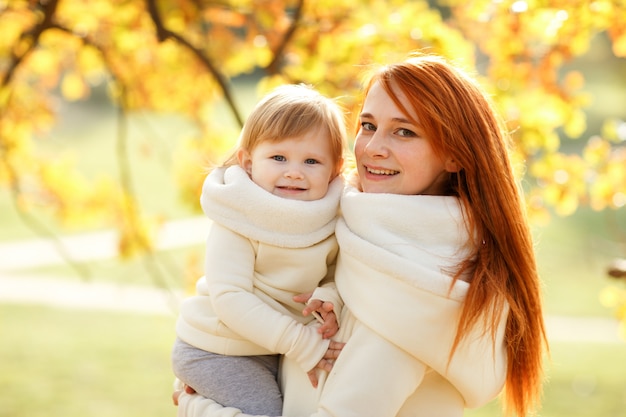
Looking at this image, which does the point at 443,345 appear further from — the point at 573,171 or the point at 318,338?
the point at 573,171

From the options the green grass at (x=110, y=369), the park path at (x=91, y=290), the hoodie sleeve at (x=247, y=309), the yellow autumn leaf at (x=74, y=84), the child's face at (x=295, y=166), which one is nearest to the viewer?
the hoodie sleeve at (x=247, y=309)

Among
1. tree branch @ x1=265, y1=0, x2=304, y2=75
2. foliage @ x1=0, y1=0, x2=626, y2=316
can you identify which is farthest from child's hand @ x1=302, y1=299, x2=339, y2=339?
tree branch @ x1=265, y1=0, x2=304, y2=75

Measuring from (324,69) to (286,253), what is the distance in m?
1.91

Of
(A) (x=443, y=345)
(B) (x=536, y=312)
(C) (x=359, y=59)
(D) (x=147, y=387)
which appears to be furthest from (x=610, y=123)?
(D) (x=147, y=387)

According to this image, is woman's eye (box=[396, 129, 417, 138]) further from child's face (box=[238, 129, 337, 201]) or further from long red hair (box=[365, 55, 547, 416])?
child's face (box=[238, 129, 337, 201])

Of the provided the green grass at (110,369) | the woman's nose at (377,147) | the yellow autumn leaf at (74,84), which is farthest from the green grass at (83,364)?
the woman's nose at (377,147)

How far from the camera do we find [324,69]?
13.0 feet

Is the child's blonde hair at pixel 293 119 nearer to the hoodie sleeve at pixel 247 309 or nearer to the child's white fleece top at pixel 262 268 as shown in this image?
the child's white fleece top at pixel 262 268

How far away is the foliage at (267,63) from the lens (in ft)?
11.9

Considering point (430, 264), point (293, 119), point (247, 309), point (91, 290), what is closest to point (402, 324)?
point (430, 264)

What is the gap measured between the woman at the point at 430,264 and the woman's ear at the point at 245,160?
0.29 m

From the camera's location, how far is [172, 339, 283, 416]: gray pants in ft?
7.29

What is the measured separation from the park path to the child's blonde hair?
6760 mm

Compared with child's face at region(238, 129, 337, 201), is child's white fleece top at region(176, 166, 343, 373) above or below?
below
